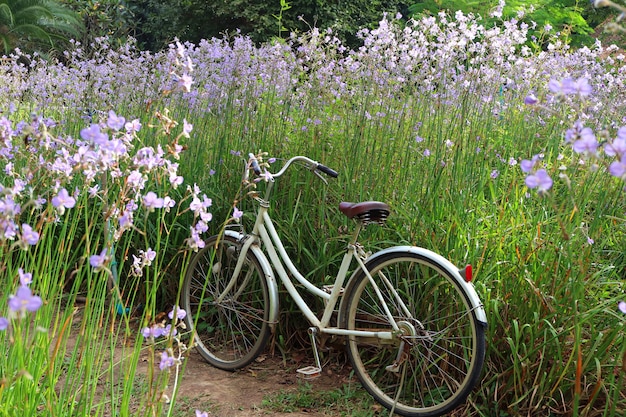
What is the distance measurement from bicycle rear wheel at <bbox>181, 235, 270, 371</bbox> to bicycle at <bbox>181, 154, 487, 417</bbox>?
1 centimetres

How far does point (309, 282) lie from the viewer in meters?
3.41

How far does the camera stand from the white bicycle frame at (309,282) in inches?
110

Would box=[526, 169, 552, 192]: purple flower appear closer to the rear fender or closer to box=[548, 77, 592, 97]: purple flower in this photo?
box=[548, 77, 592, 97]: purple flower

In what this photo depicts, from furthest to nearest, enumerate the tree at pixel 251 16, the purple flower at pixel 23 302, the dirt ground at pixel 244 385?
the tree at pixel 251 16 < the dirt ground at pixel 244 385 < the purple flower at pixel 23 302

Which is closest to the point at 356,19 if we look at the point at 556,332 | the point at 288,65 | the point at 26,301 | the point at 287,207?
the point at 288,65

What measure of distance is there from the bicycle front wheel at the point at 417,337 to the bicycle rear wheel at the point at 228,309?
63 cm

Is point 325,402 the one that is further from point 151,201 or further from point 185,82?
point 185,82

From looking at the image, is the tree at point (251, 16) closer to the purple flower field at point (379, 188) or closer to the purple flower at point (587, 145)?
the purple flower field at point (379, 188)

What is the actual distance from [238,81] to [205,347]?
1.91m

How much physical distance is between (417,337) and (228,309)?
1.36 m

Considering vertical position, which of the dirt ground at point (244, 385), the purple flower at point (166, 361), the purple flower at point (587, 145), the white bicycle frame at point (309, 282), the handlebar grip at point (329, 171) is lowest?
the dirt ground at point (244, 385)

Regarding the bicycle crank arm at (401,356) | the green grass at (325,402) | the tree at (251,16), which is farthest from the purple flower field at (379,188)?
the tree at (251,16)

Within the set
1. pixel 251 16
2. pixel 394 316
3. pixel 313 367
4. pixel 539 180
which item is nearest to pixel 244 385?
pixel 313 367

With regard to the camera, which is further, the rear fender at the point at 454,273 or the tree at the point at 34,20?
the tree at the point at 34,20
